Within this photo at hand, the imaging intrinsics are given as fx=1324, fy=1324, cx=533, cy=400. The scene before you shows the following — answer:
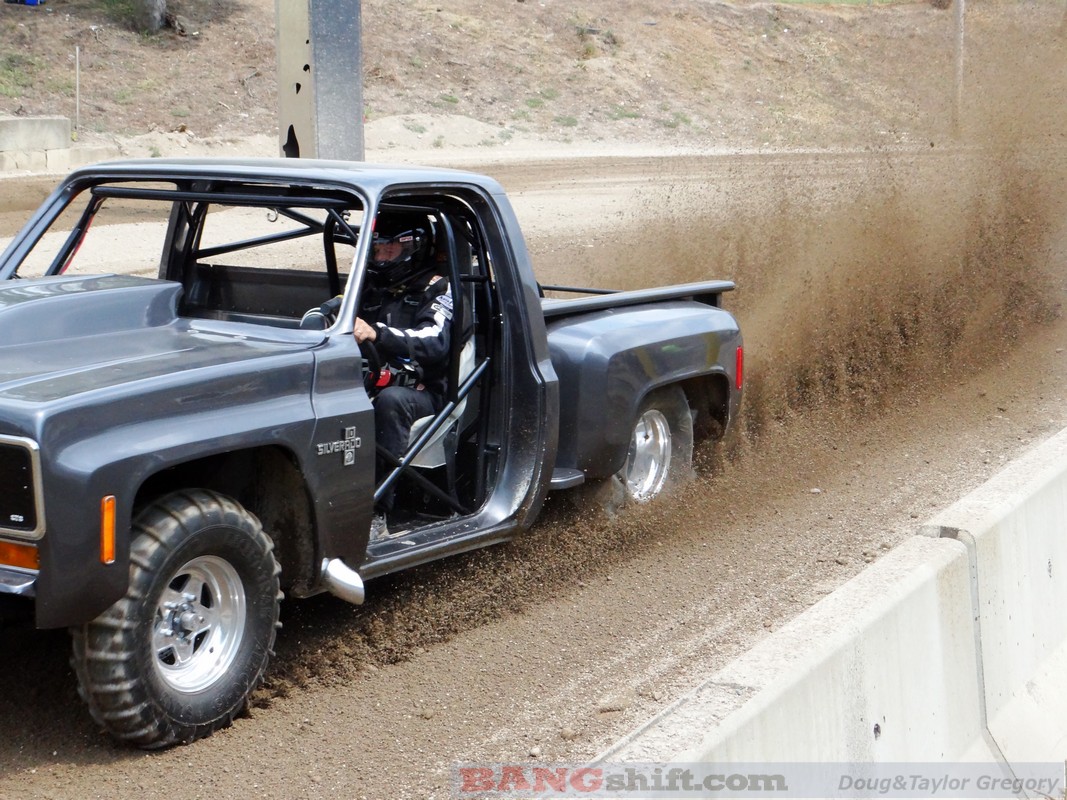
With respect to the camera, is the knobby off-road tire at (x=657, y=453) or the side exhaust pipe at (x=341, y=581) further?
the knobby off-road tire at (x=657, y=453)

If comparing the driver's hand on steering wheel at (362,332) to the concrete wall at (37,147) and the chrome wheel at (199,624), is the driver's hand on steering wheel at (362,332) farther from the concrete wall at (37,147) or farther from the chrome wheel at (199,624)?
the concrete wall at (37,147)

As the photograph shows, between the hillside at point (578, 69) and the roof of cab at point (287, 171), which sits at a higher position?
the hillside at point (578, 69)

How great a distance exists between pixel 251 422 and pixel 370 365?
1.02 metres

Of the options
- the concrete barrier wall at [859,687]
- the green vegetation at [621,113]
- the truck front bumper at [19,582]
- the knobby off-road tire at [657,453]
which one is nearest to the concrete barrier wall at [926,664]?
the concrete barrier wall at [859,687]

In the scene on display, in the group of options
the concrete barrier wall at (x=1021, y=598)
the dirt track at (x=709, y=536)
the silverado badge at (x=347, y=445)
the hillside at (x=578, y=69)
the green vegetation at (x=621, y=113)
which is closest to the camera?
the dirt track at (x=709, y=536)

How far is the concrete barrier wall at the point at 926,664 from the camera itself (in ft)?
10.6

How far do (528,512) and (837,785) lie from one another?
217 centimetres

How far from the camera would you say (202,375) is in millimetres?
3945

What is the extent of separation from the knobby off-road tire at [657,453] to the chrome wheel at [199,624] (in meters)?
2.45

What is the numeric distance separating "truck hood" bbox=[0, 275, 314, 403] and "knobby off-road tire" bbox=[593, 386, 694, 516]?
2306mm

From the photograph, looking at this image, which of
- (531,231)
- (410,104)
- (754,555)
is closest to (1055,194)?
(531,231)

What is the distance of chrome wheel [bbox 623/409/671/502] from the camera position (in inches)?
254

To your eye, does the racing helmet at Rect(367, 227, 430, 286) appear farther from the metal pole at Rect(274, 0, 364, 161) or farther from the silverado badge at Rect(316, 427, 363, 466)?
the metal pole at Rect(274, 0, 364, 161)

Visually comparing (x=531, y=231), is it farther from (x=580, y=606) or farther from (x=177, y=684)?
(x=177, y=684)
